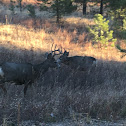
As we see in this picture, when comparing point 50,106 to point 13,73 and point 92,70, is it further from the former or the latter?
point 92,70

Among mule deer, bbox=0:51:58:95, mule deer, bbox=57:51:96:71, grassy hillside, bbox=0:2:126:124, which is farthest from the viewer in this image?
mule deer, bbox=57:51:96:71

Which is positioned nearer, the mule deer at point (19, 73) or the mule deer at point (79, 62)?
the mule deer at point (19, 73)

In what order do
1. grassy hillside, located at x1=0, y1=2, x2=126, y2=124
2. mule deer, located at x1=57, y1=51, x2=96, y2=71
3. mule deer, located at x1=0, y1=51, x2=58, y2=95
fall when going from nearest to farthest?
grassy hillside, located at x1=0, y1=2, x2=126, y2=124, mule deer, located at x1=0, y1=51, x2=58, y2=95, mule deer, located at x1=57, y1=51, x2=96, y2=71

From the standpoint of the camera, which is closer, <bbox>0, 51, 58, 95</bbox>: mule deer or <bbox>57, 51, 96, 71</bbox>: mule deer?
<bbox>0, 51, 58, 95</bbox>: mule deer

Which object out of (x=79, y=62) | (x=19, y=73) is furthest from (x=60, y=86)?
(x=79, y=62)

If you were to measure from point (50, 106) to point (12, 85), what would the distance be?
7.47 ft

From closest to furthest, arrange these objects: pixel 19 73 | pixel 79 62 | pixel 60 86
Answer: pixel 19 73 → pixel 60 86 → pixel 79 62

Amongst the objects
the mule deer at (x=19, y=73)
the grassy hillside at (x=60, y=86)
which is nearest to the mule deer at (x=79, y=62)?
the grassy hillside at (x=60, y=86)

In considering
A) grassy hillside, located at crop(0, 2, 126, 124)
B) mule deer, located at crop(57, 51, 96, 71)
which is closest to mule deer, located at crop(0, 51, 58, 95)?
grassy hillside, located at crop(0, 2, 126, 124)

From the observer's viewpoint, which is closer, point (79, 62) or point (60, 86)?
point (60, 86)

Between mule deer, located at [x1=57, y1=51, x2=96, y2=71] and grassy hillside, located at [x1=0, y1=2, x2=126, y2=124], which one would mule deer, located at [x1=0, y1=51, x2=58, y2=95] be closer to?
grassy hillside, located at [x1=0, y1=2, x2=126, y2=124]

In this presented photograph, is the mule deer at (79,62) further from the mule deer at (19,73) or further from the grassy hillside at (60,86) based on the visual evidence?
the mule deer at (19,73)

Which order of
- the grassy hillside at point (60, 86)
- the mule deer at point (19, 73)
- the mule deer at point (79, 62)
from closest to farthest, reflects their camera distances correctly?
the grassy hillside at point (60, 86) → the mule deer at point (19, 73) → the mule deer at point (79, 62)

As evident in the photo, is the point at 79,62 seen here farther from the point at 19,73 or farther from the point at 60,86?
the point at 19,73
